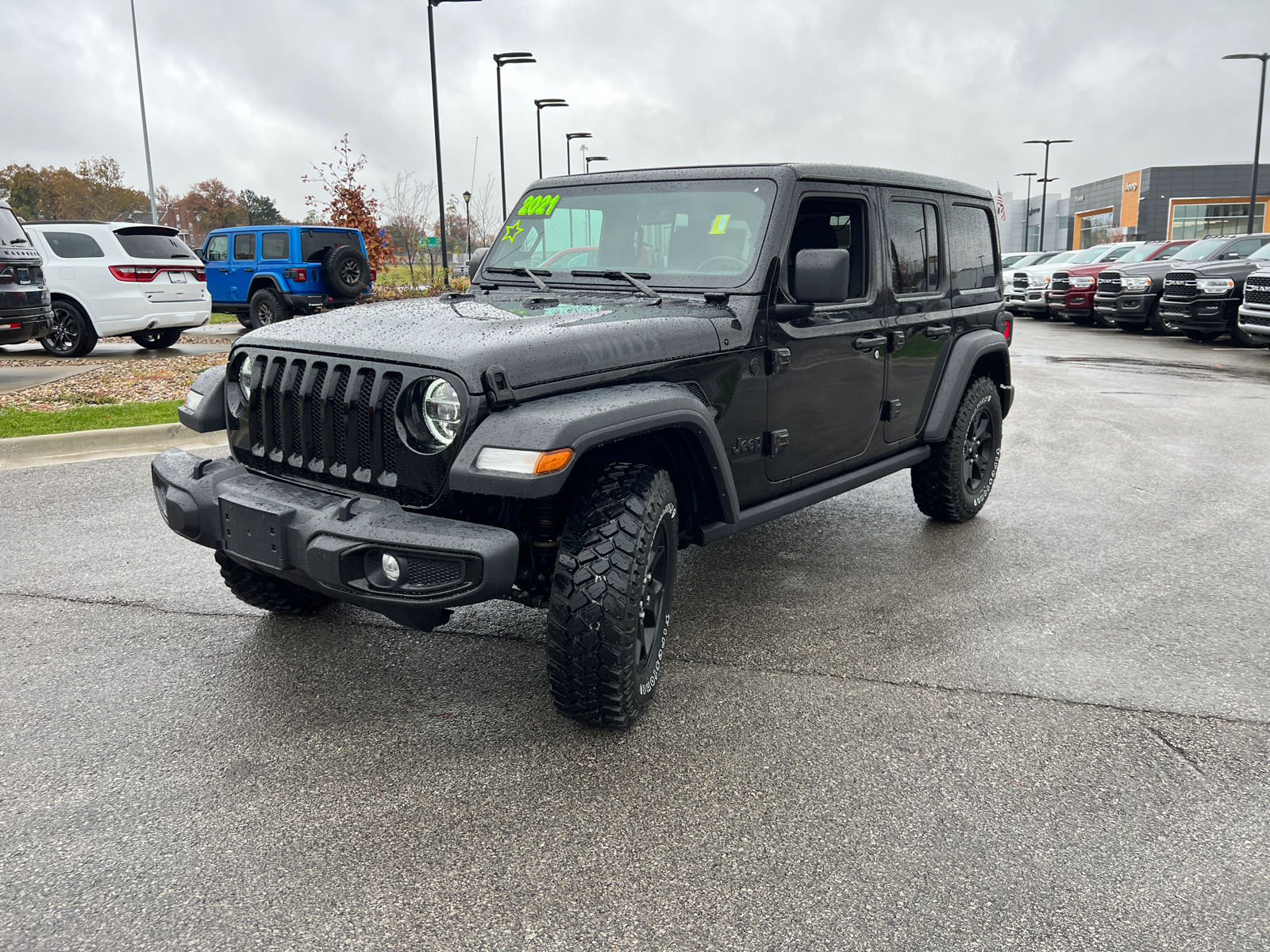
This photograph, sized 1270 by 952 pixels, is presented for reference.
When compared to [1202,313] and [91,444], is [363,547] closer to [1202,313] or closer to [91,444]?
[91,444]

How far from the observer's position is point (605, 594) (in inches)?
117

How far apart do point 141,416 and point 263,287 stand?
10.2m

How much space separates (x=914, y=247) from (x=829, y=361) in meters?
1.07

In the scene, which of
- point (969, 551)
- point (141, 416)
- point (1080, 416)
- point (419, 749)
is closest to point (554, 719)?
point (419, 749)

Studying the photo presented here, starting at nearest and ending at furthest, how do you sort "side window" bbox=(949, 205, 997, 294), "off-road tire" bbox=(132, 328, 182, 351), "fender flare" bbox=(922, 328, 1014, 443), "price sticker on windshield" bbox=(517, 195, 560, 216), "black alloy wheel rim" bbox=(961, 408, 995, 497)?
"price sticker on windshield" bbox=(517, 195, 560, 216) → "fender flare" bbox=(922, 328, 1014, 443) → "side window" bbox=(949, 205, 997, 294) → "black alloy wheel rim" bbox=(961, 408, 995, 497) → "off-road tire" bbox=(132, 328, 182, 351)

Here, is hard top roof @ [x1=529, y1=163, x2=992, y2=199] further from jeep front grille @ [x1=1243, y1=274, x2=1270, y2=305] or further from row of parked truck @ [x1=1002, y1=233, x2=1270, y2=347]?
row of parked truck @ [x1=1002, y1=233, x2=1270, y2=347]

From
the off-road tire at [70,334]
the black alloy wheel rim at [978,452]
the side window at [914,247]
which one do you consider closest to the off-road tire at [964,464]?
the black alloy wheel rim at [978,452]

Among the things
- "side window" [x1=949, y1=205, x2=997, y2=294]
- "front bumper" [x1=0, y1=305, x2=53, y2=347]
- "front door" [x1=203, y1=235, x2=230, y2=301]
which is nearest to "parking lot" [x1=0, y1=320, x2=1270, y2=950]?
"side window" [x1=949, y1=205, x2=997, y2=294]

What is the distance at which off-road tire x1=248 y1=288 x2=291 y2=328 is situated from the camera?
17406 millimetres

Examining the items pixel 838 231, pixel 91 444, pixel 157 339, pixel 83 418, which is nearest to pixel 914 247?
pixel 838 231

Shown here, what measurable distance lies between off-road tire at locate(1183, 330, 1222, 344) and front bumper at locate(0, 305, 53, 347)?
17.2 m

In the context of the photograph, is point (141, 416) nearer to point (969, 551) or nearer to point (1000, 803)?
point (969, 551)

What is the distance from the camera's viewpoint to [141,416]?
8.30m

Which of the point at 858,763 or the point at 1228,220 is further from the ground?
the point at 1228,220
